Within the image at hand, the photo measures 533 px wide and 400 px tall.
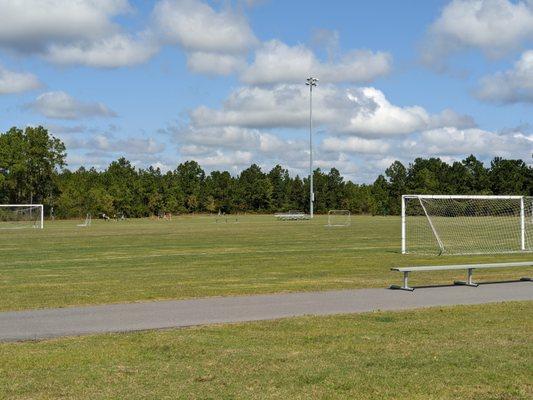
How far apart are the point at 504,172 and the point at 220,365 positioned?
127m

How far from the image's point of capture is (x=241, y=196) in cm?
13575

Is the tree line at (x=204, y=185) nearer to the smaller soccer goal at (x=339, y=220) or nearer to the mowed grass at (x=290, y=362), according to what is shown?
the smaller soccer goal at (x=339, y=220)

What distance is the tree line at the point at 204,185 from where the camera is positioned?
103 m

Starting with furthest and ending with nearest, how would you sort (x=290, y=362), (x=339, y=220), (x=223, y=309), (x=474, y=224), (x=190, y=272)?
(x=339, y=220)
(x=474, y=224)
(x=190, y=272)
(x=223, y=309)
(x=290, y=362)

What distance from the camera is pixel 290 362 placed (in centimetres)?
781

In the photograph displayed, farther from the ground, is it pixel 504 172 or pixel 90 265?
pixel 504 172

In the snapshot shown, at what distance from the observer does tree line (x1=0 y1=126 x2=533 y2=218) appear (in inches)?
4038

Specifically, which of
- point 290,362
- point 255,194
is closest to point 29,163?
point 255,194

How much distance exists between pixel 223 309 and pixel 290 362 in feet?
13.9

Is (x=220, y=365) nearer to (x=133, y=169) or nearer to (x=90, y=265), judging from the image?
(x=90, y=265)

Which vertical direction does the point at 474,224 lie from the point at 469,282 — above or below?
above

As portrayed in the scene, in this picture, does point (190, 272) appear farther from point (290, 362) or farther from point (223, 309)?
point (290, 362)

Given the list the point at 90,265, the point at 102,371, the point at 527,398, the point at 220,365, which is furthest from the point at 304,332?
the point at 90,265

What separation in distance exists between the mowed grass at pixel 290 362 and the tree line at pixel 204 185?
311 feet
